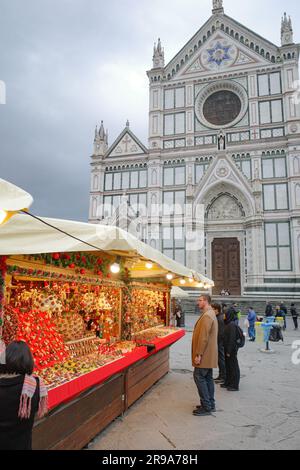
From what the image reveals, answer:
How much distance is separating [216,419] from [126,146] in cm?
2611

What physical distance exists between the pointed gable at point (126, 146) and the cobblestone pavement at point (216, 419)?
22.8 m

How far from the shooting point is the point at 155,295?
30.9ft

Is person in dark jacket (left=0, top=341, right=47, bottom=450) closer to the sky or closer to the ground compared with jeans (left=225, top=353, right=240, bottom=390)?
closer to the sky

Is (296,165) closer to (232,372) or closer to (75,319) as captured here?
(232,372)

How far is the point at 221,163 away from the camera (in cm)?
2609

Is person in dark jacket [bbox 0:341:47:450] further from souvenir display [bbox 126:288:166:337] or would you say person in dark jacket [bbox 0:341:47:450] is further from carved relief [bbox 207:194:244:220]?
carved relief [bbox 207:194:244:220]

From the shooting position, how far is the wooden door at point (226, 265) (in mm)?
25156

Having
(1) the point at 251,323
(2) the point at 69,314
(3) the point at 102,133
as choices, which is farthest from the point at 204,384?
(3) the point at 102,133

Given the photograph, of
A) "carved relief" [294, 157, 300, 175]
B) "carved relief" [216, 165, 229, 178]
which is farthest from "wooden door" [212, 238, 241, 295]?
"carved relief" [294, 157, 300, 175]

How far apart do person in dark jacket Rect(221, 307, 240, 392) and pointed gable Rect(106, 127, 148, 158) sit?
2319 cm

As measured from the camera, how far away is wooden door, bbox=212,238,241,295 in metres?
25.2

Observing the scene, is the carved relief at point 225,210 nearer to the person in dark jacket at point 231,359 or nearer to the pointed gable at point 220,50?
the pointed gable at point 220,50

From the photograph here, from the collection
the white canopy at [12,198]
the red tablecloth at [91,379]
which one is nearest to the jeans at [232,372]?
the red tablecloth at [91,379]

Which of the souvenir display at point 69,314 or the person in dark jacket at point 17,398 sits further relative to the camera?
the souvenir display at point 69,314
